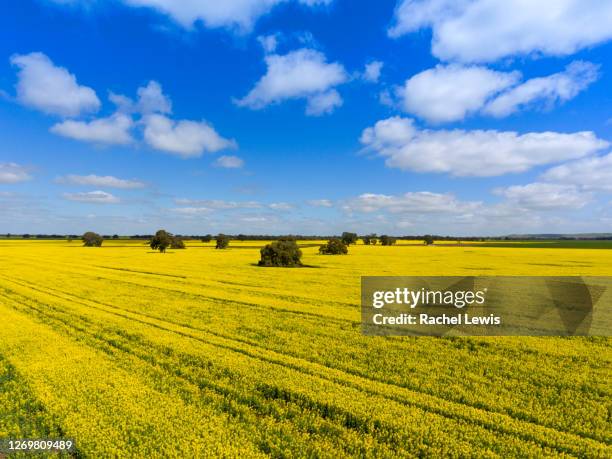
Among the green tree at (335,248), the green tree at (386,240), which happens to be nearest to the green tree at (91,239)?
the green tree at (335,248)

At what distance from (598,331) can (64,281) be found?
37.4 metres

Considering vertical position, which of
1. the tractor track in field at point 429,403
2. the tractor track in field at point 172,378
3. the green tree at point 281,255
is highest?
the green tree at point 281,255

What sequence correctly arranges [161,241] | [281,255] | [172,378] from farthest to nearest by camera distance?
[161,241] → [281,255] → [172,378]

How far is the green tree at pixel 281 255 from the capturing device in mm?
49875

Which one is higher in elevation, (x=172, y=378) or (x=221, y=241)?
(x=221, y=241)

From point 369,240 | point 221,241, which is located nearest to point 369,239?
point 369,240

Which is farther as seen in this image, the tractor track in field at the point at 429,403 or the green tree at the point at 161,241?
the green tree at the point at 161,241

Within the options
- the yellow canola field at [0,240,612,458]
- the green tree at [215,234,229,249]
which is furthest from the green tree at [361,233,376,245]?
the yellow canola field at [0,240,612,458]

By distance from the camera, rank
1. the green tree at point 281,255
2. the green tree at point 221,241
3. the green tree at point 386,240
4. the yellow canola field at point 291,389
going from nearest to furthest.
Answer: the yellow canola field at point 291,389, the green tree at point 281,255, the green tree at point 221,241, the green tree at point 386,240

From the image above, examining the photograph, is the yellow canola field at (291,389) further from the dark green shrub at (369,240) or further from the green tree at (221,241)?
the dark green shrub at (369,240)

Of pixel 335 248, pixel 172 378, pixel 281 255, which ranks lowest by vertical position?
pixel 172 378

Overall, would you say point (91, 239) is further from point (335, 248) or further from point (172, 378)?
point (172, 378)

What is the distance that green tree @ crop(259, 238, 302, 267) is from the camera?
4988cm

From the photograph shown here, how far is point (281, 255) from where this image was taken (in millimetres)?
50031
